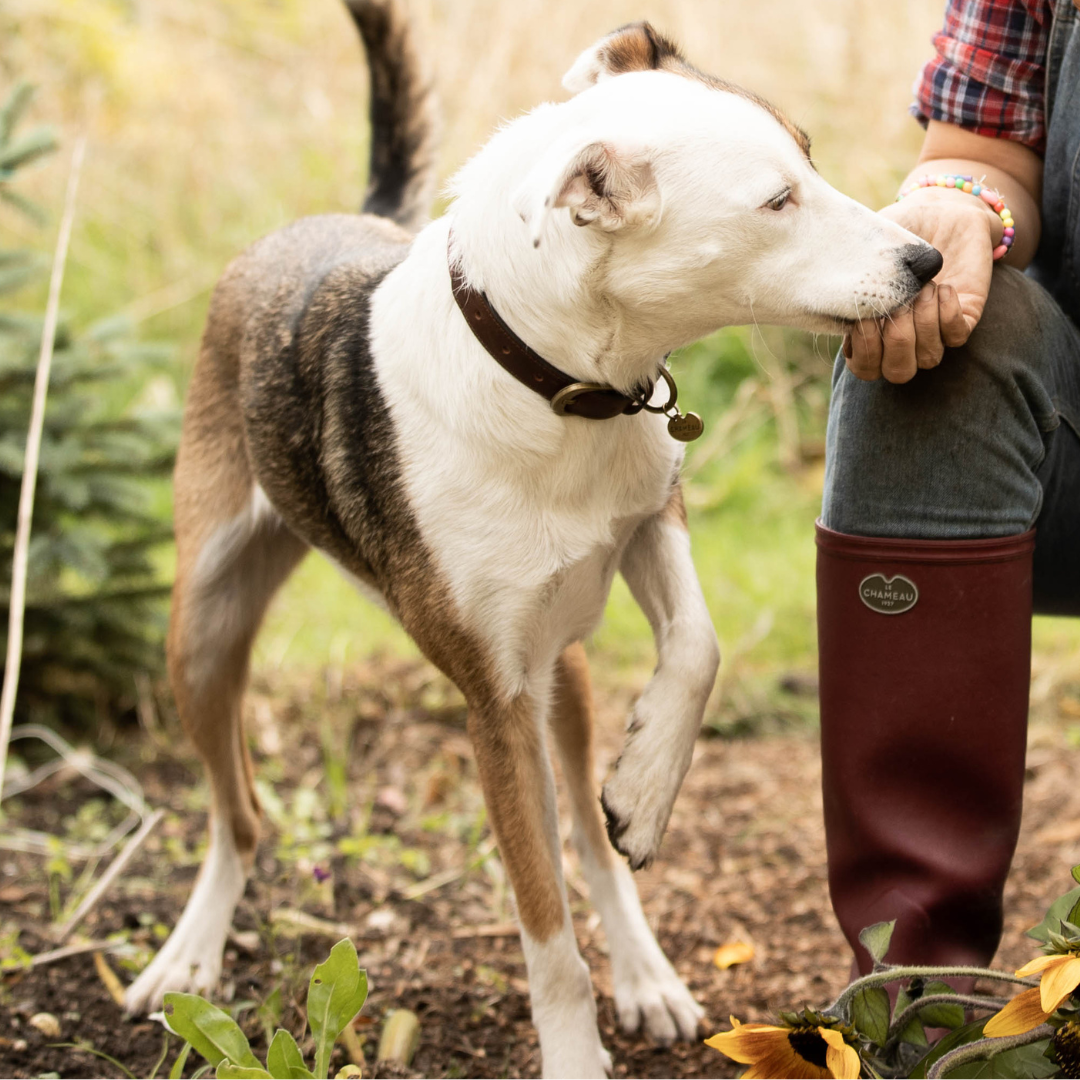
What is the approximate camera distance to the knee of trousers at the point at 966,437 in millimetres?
1615

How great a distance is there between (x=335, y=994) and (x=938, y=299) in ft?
3.71

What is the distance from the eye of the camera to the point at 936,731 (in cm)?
165

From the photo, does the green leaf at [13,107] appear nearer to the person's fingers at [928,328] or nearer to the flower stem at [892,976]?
the person's fingers at [928,328]

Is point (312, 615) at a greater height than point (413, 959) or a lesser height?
lesser

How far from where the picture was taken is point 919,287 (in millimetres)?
1604

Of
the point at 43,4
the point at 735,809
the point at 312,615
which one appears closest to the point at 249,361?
the point at 735,809

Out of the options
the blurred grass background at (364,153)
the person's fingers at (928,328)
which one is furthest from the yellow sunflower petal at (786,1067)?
the blurred grass background at (364,153)

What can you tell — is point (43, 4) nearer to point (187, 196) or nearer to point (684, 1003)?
point (187, 196)

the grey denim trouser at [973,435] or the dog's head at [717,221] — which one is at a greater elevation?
the dog's head at [717,221]

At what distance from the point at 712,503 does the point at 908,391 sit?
339 cm

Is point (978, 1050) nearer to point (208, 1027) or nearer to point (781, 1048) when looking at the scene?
point (781, 1048)

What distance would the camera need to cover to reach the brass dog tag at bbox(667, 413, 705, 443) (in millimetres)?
1857

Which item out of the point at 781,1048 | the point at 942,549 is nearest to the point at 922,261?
the point at 942,549

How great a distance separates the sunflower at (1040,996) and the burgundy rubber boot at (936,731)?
349 millimetres
